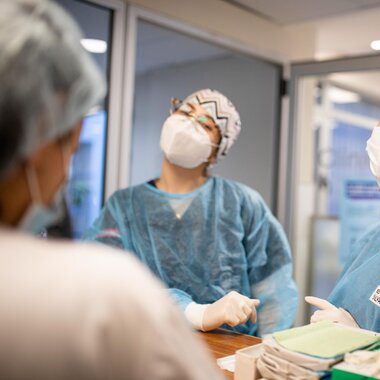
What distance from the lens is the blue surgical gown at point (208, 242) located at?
194 centimetres

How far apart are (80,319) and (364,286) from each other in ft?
4.16

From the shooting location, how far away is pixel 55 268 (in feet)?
1.89

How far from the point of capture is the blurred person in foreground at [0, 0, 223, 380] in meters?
0.54

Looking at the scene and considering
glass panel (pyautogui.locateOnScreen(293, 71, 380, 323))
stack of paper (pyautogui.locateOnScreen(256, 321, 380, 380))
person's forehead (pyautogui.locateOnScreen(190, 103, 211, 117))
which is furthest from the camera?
glass panel (pyautogui.locateOnScreen(293, 71, 380, 323))

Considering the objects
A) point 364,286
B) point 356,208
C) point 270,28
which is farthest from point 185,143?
point 356,208

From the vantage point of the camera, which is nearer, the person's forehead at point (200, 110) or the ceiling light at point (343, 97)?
the person's forehead at point (200, 110)

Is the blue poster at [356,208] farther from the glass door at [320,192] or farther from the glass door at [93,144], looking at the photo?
the glass door at [93,144]

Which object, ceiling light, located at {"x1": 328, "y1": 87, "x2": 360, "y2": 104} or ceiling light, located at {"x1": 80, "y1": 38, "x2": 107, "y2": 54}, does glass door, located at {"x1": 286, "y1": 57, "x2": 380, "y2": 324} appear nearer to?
ceiling light, located at {"x1": 328, "y1": 87, "x2": 360, "y2": 104}

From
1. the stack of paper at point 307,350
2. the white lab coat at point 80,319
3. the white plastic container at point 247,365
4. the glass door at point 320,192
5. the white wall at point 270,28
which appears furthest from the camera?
the glass door at point 320,192

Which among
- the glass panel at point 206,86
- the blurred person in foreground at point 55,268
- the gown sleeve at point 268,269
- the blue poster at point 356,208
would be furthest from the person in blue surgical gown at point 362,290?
the blue poster at point 356,208

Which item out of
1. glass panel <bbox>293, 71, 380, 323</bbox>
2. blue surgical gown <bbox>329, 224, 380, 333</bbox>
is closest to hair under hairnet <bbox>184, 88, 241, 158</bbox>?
blue surgical gown <bbox>329, 224, 380, 333</bbox>

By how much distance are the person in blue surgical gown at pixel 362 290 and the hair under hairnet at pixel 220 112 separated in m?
0.59

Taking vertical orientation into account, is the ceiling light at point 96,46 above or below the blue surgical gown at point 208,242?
A: above

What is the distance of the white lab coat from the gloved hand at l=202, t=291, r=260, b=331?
0.98 meters
